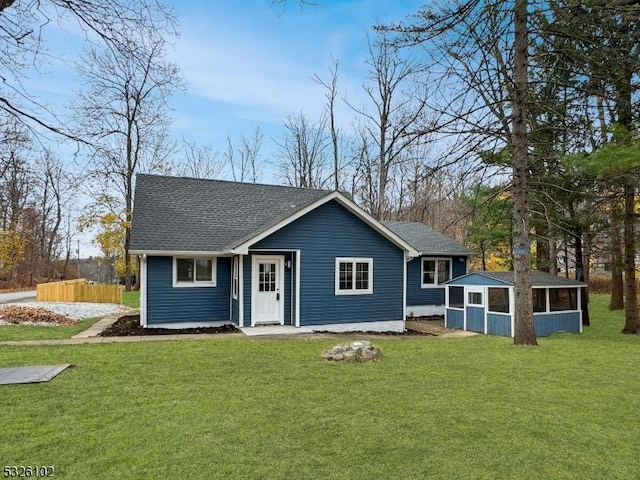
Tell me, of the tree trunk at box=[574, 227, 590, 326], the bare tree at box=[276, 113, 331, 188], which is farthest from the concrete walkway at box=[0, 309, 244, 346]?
the bare tree at box=[276, 113, 331, 188]

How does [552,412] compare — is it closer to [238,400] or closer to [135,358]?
[238,400]

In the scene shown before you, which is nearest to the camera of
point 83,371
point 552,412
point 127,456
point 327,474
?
point 327,474

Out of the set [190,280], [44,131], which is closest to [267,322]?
[190,280]

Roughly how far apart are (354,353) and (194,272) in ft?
22.5

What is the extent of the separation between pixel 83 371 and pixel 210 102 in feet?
45.7

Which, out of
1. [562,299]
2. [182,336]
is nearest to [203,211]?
[182,336]

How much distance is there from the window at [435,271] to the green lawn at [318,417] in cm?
1014

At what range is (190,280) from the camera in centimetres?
1309

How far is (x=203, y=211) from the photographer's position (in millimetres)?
Result: 14773

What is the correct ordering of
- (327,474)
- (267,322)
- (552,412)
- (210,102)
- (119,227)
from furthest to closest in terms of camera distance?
1. (119,227)
2. (210,102)
3. (267,322)
4. (552,412)
5. (327,474)

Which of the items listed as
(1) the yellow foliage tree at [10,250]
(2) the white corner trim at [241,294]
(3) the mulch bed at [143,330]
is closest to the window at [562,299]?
(2) the white corner trim at [241,294]

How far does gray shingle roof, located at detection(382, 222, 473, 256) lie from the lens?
725 inches

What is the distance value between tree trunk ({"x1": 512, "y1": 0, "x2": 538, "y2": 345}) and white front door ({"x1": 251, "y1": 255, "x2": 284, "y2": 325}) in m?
6.47

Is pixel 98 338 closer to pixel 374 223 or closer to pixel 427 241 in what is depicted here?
pixel 374 223
